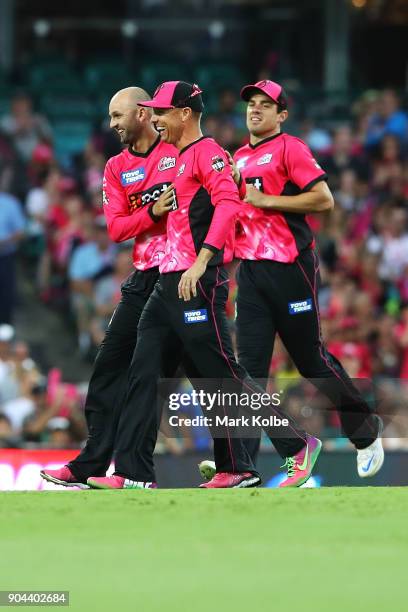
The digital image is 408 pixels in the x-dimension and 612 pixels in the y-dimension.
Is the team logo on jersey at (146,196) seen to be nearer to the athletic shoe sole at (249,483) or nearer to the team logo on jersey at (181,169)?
the team logo on jersey at (181,169)

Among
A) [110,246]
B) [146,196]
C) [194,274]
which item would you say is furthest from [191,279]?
[110,246]

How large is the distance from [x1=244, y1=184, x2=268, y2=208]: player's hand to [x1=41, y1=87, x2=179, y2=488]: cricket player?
0.44 m

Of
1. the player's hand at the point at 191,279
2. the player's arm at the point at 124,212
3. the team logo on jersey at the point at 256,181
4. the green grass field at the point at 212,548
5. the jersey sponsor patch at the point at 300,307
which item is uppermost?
the team logo on jersey at the point at 256,181

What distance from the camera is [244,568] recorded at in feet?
19.9

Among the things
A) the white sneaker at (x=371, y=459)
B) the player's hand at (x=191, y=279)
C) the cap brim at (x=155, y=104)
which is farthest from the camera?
the white sneaker at (x=371, y=459)

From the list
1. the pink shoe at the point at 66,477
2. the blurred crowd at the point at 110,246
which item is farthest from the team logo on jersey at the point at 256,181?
the blurred crowd at the point at 110,246

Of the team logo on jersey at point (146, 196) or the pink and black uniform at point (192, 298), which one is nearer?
the pink and black uniform at point (192, 298)

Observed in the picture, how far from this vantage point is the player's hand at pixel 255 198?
322 inches

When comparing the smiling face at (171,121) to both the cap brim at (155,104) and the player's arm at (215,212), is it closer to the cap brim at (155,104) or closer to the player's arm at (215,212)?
the cap brim at (155,104)

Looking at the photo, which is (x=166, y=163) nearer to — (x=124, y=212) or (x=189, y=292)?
(x=124, y=212)

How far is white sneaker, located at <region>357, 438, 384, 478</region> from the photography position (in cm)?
843

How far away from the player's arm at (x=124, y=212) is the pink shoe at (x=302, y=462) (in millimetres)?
1470

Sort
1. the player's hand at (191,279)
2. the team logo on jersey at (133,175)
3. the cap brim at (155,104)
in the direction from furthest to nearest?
the team logo on jersey at (133,175), the cap brim at (155,104), the player's hand at (191,279)

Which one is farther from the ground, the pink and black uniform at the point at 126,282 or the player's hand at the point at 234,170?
the player's hand at the point at 234,170
